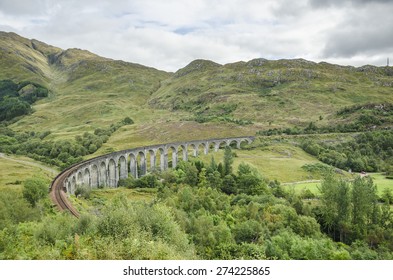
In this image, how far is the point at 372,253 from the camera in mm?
38156

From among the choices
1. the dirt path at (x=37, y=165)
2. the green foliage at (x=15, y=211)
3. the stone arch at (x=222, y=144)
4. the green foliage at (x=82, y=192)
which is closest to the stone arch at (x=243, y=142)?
the stone arch at (x=222, y=144)

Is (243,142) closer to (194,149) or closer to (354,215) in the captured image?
(194,149)

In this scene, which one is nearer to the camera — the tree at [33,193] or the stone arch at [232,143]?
the tree at [33,193]

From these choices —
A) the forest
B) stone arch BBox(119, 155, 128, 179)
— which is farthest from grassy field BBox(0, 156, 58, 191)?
the forest

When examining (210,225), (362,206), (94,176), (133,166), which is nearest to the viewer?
(210,225)

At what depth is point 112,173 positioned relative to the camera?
8856cm

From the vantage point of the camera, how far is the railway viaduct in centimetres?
7236

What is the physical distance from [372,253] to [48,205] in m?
39.3

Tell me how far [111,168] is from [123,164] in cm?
548

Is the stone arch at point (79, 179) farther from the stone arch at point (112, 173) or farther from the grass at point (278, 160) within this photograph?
the grass at point (278, 160)

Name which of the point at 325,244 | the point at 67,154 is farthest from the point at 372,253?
the point at 67,154

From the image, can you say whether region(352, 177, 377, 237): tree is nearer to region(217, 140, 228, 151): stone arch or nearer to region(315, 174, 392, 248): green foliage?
region(315, 174, 392, 248): green foliage

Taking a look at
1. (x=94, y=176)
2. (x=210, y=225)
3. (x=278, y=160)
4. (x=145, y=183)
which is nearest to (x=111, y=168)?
(x=94, y=176)

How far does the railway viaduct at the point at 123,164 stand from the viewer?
237 ft
